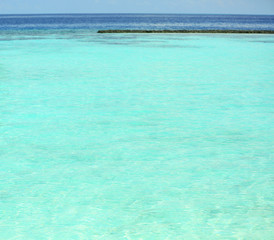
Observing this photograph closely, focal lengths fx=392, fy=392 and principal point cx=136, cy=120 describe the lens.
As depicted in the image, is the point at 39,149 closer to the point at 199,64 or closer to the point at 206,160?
the point at 206,160

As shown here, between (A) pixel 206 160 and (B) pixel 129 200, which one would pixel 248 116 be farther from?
(B) pixel 129 200

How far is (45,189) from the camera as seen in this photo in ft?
12.5

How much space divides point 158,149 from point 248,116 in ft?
7.70

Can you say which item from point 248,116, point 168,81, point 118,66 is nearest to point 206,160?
point 248,116

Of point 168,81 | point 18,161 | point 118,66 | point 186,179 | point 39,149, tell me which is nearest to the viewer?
point 186,179

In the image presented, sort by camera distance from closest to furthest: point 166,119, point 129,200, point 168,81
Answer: point 129,200 → point 166,119 → point 168,81

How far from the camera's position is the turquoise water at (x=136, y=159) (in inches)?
126

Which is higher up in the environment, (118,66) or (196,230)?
(196,230)

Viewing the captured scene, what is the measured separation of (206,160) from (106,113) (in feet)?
8.49

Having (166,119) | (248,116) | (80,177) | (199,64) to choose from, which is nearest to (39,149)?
(80,177)

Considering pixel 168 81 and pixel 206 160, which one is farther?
pixel 168 81

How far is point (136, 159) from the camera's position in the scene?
469 centimetres

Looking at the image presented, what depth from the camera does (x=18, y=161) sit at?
4.60 meters

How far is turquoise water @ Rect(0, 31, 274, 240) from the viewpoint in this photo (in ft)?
10.5
